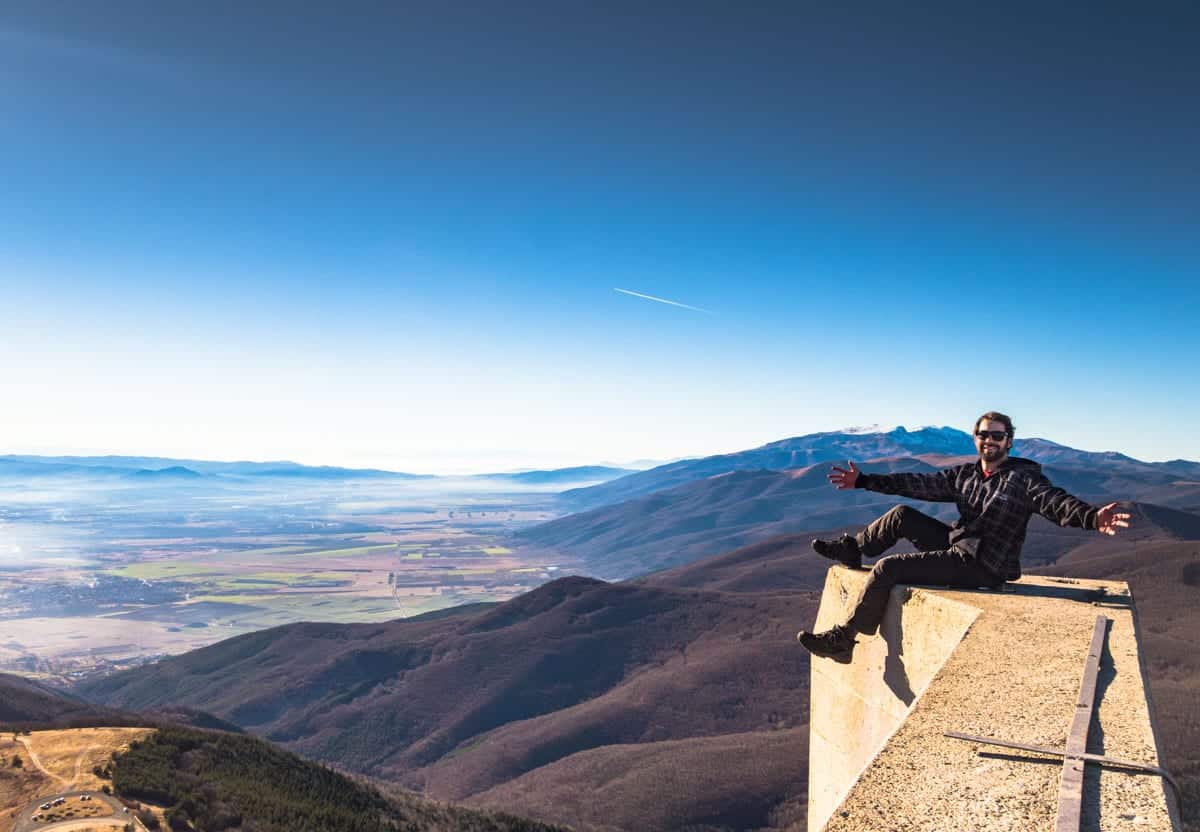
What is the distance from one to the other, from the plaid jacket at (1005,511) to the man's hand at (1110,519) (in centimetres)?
5

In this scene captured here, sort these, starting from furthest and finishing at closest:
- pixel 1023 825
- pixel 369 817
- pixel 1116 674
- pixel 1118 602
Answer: pixel 369 817 < pixel 1118 602 < pixel 1116 674 < pixel 1023 825

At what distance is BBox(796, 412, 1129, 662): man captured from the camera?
578cm

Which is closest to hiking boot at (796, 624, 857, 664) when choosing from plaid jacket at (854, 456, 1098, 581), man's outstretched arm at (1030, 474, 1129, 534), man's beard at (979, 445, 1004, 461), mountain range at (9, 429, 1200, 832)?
plaid jacket at (854, 456, 1098, 581)

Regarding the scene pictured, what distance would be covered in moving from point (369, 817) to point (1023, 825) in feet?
156

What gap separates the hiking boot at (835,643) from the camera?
573 cm

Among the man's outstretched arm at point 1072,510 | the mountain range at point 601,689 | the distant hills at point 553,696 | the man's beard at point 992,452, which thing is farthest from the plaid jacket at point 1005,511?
the distant hills at point 553,696

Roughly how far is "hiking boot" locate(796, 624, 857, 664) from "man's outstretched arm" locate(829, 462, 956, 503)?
5.11ft

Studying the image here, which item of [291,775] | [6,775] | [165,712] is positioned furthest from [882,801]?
[165,712]

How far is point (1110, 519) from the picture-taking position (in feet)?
20.4

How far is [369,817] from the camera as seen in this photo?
4322 centimetres

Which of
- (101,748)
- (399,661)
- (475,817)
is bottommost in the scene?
(399,661)

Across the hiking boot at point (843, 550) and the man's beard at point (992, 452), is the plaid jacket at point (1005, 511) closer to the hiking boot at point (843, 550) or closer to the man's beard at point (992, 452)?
the man's beard at point (992, 452)

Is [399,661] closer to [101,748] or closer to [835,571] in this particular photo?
[101,748]

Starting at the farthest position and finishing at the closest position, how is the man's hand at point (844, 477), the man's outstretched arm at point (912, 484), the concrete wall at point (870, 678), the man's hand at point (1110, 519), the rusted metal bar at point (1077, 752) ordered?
the man's hand at point (844, 477), the man's outstretched arm at point (912, 484), the man's hand at point (1110, 519), the concrete wall at point (870, 678), the rusted metal bar at point (1077, 752)
